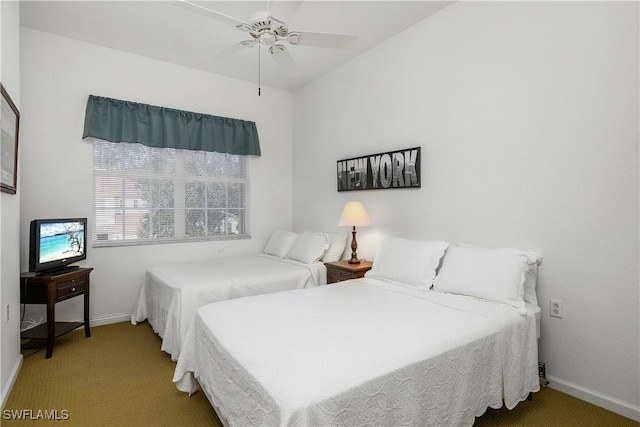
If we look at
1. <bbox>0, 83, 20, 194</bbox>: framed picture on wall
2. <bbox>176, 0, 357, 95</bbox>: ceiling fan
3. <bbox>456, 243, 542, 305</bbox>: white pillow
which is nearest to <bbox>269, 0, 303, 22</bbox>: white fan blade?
<bbox>176, 0, 357, 95</bbox>: ceiling fan

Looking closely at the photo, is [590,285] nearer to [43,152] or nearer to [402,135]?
[402,135]

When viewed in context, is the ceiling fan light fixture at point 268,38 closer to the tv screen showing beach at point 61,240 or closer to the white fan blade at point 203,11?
the white fan blade at point 203,11

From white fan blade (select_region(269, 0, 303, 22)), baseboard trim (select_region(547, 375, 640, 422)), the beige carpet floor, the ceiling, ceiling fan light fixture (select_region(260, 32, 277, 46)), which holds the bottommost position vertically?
the beige carpet floor

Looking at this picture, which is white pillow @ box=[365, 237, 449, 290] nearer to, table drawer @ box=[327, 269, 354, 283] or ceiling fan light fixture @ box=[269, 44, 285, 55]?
table drawer @ box=[327, 269, 354, 283]

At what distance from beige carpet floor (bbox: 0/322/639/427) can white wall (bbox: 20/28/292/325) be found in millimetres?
909

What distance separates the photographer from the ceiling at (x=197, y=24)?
2756 millimetres

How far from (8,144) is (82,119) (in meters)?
1.26

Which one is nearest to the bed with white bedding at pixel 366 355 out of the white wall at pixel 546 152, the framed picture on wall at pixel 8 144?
Answer: the white wall at pixel 546 152

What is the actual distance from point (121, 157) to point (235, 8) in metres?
2.01

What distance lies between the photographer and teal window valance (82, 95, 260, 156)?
3.45m

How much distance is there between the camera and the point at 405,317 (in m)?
1.89

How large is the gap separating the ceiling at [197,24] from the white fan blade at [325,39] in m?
0.32

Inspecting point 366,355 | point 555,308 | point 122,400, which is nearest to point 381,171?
point 555,308

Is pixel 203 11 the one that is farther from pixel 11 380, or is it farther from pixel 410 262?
pixel 11 380
